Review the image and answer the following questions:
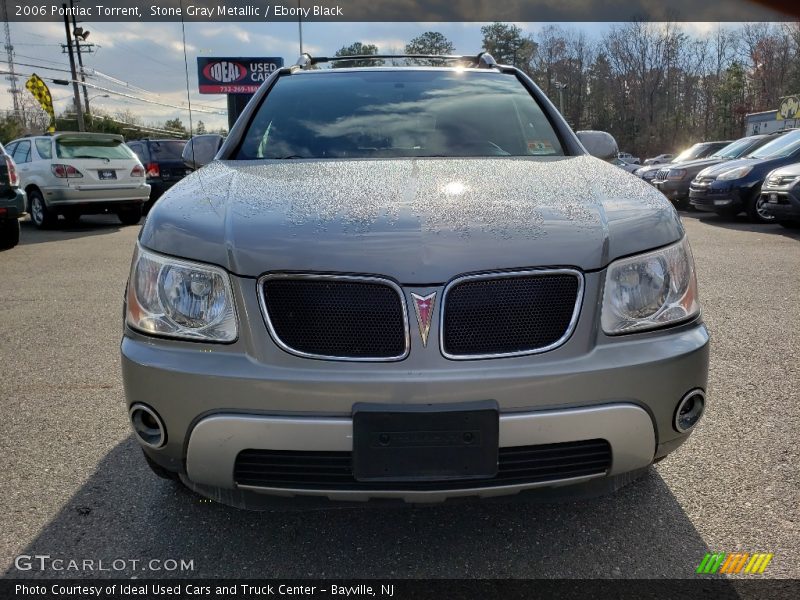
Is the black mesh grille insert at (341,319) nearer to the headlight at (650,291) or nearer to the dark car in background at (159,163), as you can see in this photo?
the headlight at (650,291)

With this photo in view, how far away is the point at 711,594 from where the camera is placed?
195 centimetres

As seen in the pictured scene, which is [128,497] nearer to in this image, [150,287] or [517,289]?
[150,287]

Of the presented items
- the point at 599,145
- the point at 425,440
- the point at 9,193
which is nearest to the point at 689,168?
the point at 599,145

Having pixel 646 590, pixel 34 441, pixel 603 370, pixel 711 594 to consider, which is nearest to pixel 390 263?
pixel 603 370

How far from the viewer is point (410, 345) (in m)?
1.83

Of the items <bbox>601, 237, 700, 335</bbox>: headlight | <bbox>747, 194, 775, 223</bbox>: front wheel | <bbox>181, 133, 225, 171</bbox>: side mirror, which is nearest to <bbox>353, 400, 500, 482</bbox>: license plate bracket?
<bbox>601, 237, 700, 335</bbox>: headlight

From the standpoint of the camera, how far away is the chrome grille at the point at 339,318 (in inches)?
72.3

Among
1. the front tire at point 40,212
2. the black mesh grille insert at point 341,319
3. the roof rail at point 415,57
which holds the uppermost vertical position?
the roof rail at point 415,57

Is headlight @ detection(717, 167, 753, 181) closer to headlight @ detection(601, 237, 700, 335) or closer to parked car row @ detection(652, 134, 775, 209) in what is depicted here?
parked car row @ detection(652, 134, 775, 209)

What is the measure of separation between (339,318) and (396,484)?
481 mm

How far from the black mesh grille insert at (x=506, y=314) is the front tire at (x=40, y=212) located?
39.1 feet

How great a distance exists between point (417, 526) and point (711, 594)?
0.93m

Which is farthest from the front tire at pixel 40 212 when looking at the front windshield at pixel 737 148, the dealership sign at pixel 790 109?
the dealership sign at pixel 790 109

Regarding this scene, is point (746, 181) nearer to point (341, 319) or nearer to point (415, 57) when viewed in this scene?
point (415, 57)
